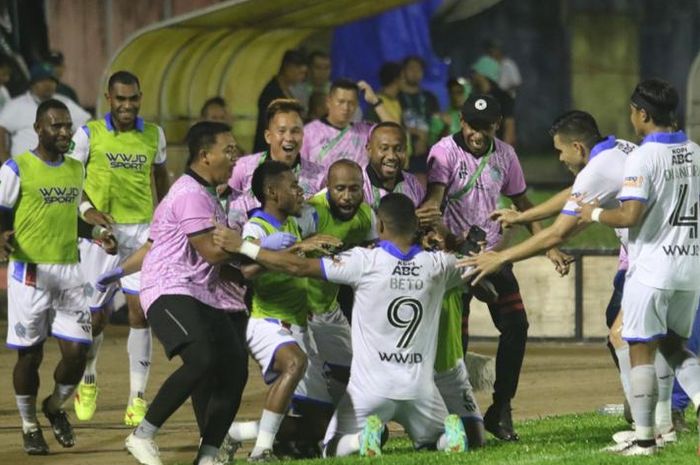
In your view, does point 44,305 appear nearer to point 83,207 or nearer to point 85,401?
point 83,207

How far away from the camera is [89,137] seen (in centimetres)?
1519

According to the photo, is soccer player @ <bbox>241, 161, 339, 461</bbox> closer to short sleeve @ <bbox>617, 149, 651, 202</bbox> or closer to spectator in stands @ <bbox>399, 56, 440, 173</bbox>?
short sleeve @ <bbox>617, 149, 651, 202</bbox>

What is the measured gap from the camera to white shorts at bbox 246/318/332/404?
12.3 metres

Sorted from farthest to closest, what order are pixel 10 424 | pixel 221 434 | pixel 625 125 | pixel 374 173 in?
1. pixel 625 125
2. pixel 10 424
3. pixel 374 173
4. pixel 221 434

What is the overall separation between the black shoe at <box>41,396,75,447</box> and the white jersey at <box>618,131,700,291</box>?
13.5ft

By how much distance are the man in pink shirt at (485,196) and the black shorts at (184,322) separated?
1.99 m

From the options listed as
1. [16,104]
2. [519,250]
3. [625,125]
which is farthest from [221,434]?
[625,125]

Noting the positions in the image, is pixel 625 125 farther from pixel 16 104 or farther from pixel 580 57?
pixel 16 104

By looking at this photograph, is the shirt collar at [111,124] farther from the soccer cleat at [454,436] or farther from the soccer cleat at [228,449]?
the soccer cleat at [454,436]

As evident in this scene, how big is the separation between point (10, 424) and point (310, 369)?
287cm

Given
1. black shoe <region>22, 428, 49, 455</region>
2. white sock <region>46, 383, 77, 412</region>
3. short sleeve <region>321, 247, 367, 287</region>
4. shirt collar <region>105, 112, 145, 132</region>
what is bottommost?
black shoe <region>22, 428, 49, 455</region>

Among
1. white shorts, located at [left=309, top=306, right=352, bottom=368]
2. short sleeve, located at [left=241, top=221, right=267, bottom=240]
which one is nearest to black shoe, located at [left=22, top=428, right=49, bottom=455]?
white shorts, located at [left=309, top=306, right=352, bottom=368]

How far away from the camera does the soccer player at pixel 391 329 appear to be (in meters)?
12.2

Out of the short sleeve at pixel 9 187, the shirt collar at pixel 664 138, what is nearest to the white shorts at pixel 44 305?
the short sleeve at pixel 9 187
